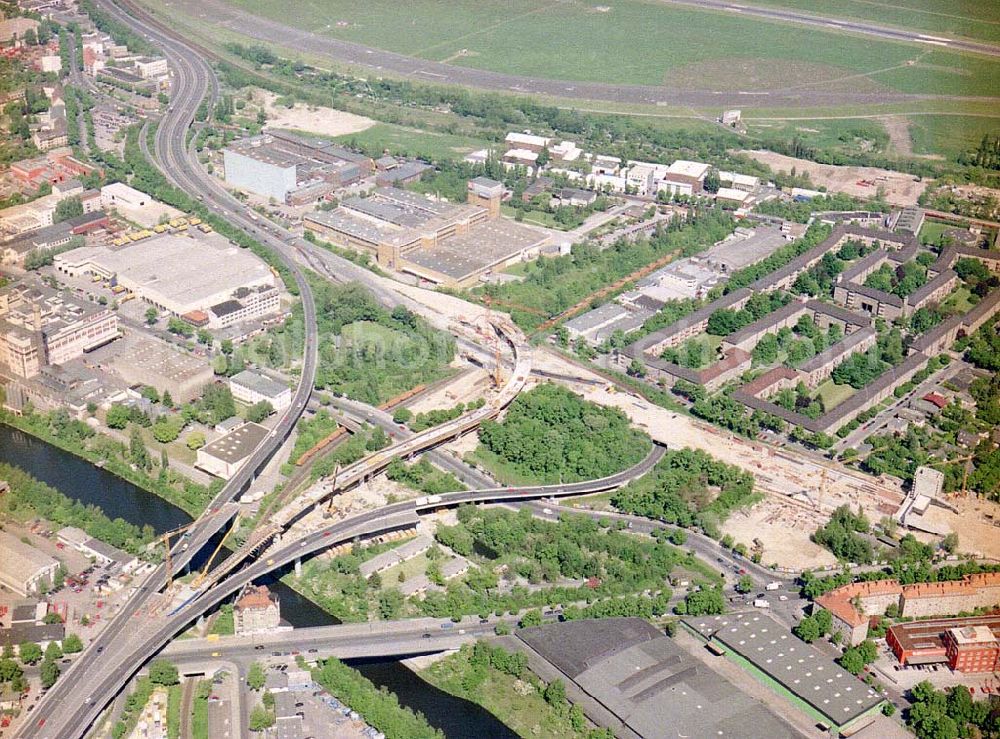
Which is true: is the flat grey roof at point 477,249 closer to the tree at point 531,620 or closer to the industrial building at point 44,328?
the industrial building at point 44,328

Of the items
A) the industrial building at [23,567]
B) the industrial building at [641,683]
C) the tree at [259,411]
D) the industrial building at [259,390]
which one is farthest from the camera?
the industrial building at [259,390]

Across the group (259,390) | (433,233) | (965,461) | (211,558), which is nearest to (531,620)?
(211,558)

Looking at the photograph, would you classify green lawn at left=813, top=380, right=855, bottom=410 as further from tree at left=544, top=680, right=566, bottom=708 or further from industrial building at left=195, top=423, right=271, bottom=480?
industrial building at left=195, top=423, right=271, bottom=480

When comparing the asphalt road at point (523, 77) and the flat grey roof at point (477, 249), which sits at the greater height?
the asphalt road at point (523, 77)

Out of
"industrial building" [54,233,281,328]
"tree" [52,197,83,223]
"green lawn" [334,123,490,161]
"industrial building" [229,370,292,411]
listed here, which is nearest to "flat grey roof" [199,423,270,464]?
"industrial building" [229,370,292,411]

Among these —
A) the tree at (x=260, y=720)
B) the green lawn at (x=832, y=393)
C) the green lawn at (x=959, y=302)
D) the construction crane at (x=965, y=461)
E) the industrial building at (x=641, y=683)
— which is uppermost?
the green lawn at (x=959, y=302)

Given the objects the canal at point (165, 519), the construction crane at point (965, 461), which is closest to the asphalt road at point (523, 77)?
the construction crane at point (965, 461)

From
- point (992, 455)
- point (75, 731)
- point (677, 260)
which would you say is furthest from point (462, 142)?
point (75, 731)
